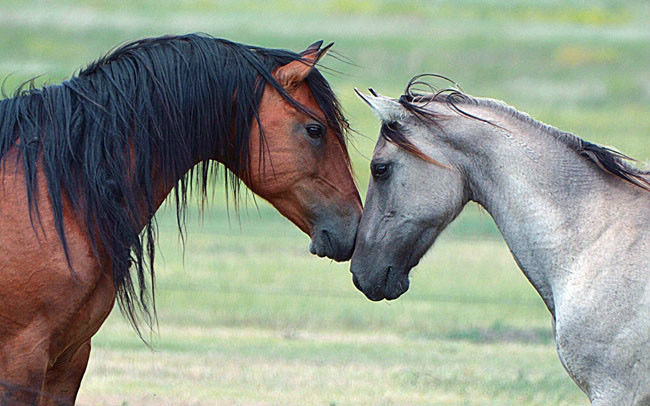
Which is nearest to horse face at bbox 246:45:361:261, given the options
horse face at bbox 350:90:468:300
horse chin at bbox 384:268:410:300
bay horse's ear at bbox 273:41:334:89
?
bay horse's ear at bbox 273:41:334:89

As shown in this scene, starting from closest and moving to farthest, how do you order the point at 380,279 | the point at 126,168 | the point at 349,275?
the point at 126,168 → the point at 380,279 → the point at 349,275

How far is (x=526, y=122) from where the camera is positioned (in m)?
4.54

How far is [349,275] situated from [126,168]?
38.7 ft

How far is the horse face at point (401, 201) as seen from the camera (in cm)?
454

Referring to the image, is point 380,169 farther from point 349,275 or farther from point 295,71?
point 349,275

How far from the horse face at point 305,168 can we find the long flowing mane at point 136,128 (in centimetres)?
5

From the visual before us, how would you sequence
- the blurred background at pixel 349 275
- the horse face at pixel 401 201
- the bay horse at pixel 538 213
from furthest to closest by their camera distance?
the blurred background at pixel 349 275 → the horse face at pixel 401 201 → the bay horse at pixel 538 213

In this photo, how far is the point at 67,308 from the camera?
13.3 feet

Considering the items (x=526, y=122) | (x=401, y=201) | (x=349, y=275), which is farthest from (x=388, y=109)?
(x=349, y=275)

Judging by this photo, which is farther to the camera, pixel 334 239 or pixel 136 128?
pixel 334 239

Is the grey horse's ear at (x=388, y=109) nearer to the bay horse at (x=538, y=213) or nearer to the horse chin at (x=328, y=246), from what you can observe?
the bay horse at (x=538, y=213)

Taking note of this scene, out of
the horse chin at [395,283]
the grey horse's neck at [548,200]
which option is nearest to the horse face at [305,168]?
the horse chin at [395,283]

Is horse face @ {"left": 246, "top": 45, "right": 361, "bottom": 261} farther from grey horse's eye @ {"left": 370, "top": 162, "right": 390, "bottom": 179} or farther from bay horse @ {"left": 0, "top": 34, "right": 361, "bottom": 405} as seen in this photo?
grey horse's eye @ {"left": 370, "top": 162, "right": 390, "bottom": 179}

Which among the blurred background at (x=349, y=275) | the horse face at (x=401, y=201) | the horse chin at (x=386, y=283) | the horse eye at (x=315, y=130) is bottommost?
the blurred background at (x=349, y=275)
